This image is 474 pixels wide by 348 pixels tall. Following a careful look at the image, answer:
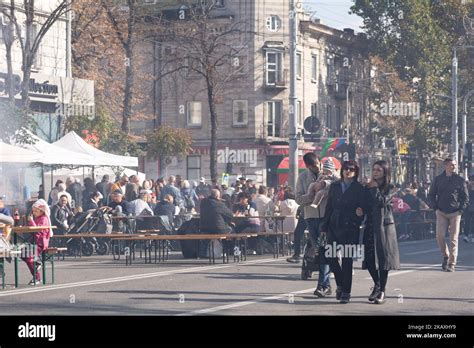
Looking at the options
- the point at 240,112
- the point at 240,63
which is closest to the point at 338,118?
the point at 240,112

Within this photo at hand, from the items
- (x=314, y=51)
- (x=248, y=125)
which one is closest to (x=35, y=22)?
(x=248, y=125)

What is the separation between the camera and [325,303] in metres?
15.5

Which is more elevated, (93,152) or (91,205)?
(93,152)

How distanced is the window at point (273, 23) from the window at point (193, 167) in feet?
26.8

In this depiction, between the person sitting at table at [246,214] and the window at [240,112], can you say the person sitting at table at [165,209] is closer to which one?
the person sitting at table at [246,214]

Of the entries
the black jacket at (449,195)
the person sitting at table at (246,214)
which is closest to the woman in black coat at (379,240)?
the black jacket at (449,195)

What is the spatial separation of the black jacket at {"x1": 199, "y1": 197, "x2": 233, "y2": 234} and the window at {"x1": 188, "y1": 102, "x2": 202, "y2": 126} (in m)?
46.1

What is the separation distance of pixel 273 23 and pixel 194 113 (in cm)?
661

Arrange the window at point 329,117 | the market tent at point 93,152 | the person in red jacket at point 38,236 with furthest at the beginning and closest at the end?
1. the window at point 329,117
2. the market tent at point 93,152
3. the person in red jacket at point 38,236

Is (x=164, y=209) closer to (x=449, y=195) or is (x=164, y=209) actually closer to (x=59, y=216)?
(x=59, y=216)

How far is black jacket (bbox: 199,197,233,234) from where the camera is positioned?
24484mm

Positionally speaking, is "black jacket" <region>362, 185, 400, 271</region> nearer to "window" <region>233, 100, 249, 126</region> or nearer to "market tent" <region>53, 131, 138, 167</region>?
"market tent" <region>53, 131, 138, 167</region>

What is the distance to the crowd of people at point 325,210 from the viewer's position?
50.3 feet

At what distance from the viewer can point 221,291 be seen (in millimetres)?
17031
